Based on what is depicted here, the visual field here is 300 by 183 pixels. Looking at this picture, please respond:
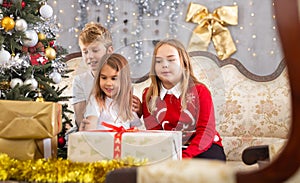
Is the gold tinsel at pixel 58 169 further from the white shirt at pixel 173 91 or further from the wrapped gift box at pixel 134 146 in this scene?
the white shirt at pixel 173 91

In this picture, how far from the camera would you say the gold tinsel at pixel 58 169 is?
1.68m

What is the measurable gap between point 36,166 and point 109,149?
0.29 m

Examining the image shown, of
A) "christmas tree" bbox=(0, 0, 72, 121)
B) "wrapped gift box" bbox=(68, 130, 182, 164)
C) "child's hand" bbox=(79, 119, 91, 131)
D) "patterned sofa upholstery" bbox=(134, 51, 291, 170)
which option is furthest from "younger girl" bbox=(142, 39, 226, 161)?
"patterned sofa upholstery" bbox=(134, 51, 291, 170)

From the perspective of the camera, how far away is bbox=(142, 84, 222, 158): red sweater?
6.18 feet

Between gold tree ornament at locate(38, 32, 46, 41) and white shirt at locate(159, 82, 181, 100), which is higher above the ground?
gold tree ornament at locate(38, 32, 46, 41)

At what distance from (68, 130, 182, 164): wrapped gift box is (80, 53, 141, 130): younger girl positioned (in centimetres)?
12

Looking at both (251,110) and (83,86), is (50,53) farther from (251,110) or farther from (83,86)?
(251,110)

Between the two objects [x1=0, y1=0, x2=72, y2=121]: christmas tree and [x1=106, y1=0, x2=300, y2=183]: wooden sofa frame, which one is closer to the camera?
[x1=106, y1=0, x2=300, y2=183]: wooden sofa frame

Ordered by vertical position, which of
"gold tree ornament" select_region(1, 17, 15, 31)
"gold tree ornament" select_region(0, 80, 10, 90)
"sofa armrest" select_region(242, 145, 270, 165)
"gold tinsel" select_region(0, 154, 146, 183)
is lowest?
"gold tinsel" select_region(0, 154, 146, 183)

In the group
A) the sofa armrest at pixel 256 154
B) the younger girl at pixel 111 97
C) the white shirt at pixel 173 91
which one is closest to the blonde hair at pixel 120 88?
the younger girl at pixel 111 97

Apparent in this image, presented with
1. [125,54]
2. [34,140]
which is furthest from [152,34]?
[34,140]

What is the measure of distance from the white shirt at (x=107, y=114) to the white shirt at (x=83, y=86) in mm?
58

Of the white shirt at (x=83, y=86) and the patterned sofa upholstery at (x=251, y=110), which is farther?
the patterned sofa upholstery at (x=251, y=110)

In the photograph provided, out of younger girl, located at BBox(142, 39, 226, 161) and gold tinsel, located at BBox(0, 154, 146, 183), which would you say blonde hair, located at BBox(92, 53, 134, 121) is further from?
gold tinsel, located at BBox(0, 154, 146, 183)
